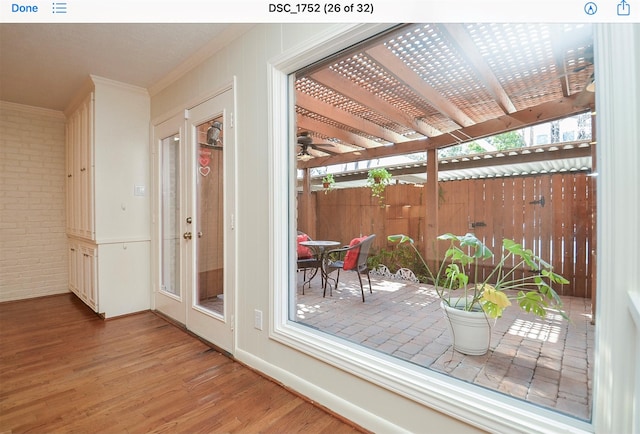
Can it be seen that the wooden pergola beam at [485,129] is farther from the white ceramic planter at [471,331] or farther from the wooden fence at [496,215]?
the white ceramic planter at [471,331]

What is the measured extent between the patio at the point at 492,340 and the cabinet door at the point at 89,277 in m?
2.30

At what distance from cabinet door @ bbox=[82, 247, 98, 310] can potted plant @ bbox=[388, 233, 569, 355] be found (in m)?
3.40

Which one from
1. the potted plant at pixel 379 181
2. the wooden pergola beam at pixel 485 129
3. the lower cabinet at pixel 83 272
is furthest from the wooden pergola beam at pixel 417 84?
the lower cabinet at pixel 83 272

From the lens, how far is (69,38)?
2.35m

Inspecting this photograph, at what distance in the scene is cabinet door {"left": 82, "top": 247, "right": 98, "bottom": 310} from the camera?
127 inches

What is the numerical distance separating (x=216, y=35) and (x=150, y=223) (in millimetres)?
2200

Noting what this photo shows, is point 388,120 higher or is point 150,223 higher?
point 388,120

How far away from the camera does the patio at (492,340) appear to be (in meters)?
1.43

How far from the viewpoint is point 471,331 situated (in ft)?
6.51

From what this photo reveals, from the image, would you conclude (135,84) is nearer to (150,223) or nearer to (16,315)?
(150,223)

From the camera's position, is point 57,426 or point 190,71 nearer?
point 57,426

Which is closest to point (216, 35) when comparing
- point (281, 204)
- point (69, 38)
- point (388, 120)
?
point (69, 38)

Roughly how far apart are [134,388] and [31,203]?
3.47 meters
